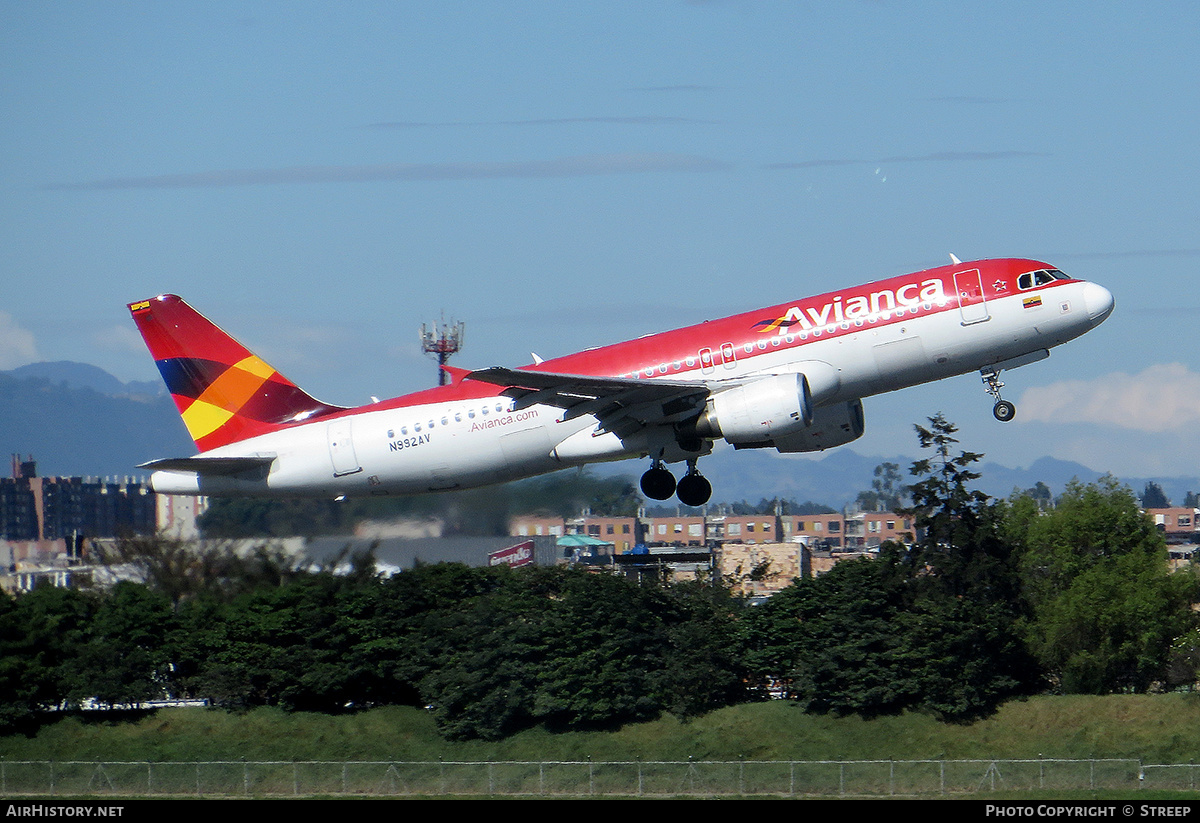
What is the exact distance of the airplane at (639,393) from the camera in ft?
112

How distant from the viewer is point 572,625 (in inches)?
2188

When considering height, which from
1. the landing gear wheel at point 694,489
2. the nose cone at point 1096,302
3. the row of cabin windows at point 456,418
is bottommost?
the landing gear wheel at point 694,489

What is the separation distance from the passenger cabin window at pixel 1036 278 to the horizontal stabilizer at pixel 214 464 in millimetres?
20104

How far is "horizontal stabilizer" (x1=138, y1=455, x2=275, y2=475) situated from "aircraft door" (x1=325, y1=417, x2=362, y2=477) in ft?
6.11

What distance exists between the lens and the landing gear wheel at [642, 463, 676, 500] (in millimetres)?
38406

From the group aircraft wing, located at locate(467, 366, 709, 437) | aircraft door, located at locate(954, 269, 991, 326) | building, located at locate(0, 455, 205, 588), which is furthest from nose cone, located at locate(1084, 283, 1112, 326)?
building, located at locate(0, 455, 205, 588)

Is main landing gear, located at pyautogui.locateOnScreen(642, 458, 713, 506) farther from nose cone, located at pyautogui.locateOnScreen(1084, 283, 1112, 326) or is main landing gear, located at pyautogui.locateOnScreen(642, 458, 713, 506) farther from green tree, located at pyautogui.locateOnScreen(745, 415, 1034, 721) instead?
green tree, located at pyautogui.locateOnScreen(745, 415, 1034, 721)

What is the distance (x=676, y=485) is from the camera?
3897 cm

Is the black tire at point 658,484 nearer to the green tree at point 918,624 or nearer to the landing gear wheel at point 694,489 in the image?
the landing gear wheel at point 694,489

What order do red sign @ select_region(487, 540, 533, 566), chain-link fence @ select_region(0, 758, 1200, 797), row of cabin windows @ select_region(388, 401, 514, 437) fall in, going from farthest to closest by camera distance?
red sign @ select_region(487, 540, 533, 566)
chain-link fence @ select_region(0, 758, 1200, 797)
row of cabin windows @ select_region(388, 401, 514, 437)

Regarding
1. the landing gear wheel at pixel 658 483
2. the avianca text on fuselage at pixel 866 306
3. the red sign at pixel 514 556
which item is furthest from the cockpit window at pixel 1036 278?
the red sign at pixel 514 556

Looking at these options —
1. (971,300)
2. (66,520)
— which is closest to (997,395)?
(971,300)

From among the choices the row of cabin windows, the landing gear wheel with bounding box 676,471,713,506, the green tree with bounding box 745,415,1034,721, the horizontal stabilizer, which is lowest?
the green tree with bounding box 745,415,1034,721

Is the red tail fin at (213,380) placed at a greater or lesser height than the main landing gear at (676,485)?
greater
